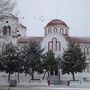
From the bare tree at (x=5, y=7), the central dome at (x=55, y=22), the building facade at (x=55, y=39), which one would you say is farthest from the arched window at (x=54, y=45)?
the bare tree at (x=5, y=7)

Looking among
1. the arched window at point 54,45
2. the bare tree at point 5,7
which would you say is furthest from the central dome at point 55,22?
the bare tree at point 5,7

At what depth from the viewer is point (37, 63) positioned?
183ft

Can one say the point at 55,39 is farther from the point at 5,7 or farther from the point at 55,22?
the point at 5,7

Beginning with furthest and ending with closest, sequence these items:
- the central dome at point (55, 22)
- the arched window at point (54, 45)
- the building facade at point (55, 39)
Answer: the central dome at point (55, 22) < the arched window at point (54, 45) < the building facade at point (55, 39)

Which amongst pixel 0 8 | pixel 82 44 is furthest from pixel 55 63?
pixel 0 8

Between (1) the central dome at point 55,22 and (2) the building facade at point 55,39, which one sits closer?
(2) the building facade at point 55,39

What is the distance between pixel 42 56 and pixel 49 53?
1962 millimetres

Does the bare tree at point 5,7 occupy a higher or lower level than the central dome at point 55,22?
lower

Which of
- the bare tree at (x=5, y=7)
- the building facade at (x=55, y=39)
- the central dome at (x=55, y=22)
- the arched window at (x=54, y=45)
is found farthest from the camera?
the central dome at (x=55, y=22)

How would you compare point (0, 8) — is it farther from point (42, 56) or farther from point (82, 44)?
point (82, 44)

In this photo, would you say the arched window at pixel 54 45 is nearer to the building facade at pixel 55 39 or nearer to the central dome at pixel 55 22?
the building facade at pixel 55 39

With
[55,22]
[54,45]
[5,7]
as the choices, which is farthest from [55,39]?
[5,7]

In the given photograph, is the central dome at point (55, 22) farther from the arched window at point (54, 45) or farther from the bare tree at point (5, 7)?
the bare tree at point (5, 7)

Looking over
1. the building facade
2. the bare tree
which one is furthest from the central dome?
the bare tree
